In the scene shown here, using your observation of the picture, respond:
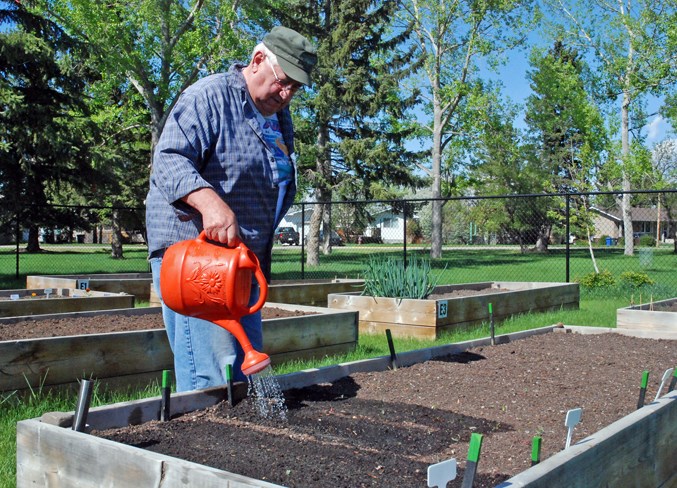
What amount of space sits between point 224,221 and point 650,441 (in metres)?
1.79

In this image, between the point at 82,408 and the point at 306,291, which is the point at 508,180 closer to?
the point at 306,291

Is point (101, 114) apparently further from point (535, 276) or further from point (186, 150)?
point (186, 150)

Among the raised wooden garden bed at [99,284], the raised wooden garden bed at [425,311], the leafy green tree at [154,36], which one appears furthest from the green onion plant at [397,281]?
the leafy green tree at [154,36]

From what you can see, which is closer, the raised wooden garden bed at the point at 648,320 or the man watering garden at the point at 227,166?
the man watering garden at the point at 227,166

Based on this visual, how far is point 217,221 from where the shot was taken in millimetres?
2154

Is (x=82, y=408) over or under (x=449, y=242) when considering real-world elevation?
under

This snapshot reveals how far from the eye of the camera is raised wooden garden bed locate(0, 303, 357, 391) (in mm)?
3709

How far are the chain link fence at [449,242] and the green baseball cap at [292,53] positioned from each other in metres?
6.62

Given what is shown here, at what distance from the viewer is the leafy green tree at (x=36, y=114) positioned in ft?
43.8

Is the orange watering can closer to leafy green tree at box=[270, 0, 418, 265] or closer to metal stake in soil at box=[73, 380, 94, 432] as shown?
metal stake in soil at box=[73, 380, 94, 432]

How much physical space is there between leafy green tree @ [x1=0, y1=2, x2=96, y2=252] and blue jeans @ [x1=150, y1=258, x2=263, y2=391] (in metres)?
11.1

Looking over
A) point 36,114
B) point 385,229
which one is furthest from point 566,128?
point 36,114

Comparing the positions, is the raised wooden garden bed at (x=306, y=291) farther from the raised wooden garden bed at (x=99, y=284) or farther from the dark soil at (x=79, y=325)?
the dark soil at (x=79, y=325)

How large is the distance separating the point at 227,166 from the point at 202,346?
70cm
